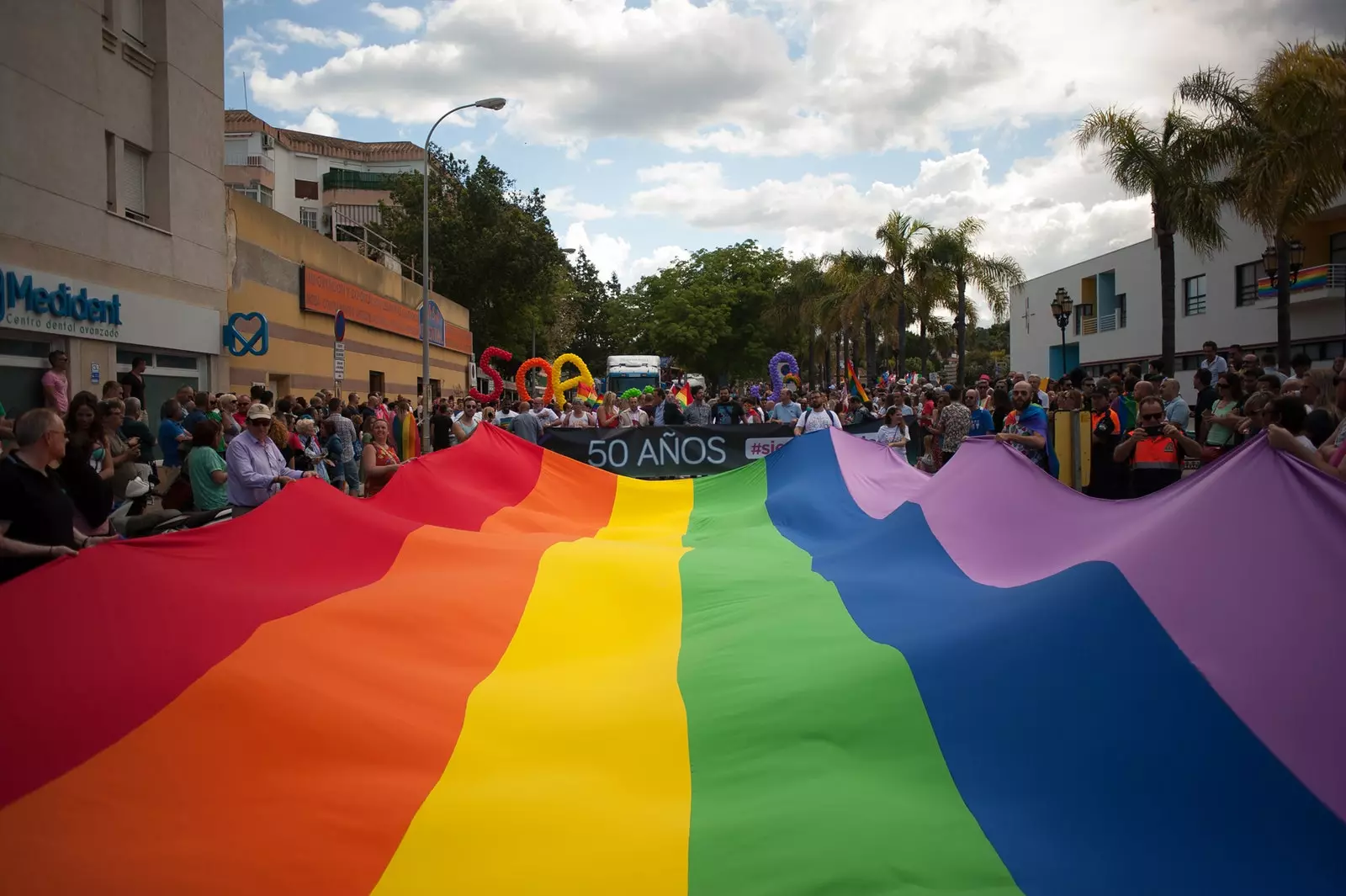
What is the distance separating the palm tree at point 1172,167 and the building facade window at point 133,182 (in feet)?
71.5

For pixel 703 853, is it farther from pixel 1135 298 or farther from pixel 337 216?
pixel 337 216

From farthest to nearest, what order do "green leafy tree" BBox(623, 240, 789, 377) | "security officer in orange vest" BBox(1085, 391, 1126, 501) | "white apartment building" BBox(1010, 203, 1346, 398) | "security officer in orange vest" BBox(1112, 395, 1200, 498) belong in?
"green leafy tree" BBox(623, 240, 789, 377), "white apartment building" BBox(1010, 203, 1346, 398), "security officer in orange vest" BBox(1085, 391, 1126, 501), "security officer in orange vest" BBox(1112, 395, 1200, 498)

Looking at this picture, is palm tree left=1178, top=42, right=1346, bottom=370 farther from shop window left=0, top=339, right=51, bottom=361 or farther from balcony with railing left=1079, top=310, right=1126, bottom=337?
balcony with railing left=1079, top=310, right=1126, bottom=337

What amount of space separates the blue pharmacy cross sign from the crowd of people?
16.5 ft

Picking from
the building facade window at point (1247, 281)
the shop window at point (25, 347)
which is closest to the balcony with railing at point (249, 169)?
the shop window at point (25, 347)

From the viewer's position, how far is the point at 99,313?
1703 cm

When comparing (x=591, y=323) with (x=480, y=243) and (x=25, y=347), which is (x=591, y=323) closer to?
(x=480, y=243)

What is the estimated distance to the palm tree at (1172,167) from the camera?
24016 mm

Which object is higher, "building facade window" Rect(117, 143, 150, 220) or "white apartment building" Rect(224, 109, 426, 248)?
"white apartment building" Rect(224, 109, 426, 248)

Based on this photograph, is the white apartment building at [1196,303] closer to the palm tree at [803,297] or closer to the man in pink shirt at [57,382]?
the palm tree at [803,297]

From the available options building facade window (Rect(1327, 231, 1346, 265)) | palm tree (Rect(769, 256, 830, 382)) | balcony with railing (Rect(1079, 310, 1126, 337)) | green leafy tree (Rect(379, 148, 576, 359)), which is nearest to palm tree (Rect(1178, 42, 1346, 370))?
building facade window (Rect(1327, 231, 1346, 265))

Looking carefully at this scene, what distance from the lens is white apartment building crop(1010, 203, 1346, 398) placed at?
3325cm

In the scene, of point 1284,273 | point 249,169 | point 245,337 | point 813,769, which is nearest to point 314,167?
point 249,169

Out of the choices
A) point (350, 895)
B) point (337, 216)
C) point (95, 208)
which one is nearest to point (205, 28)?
point (95, 208)
